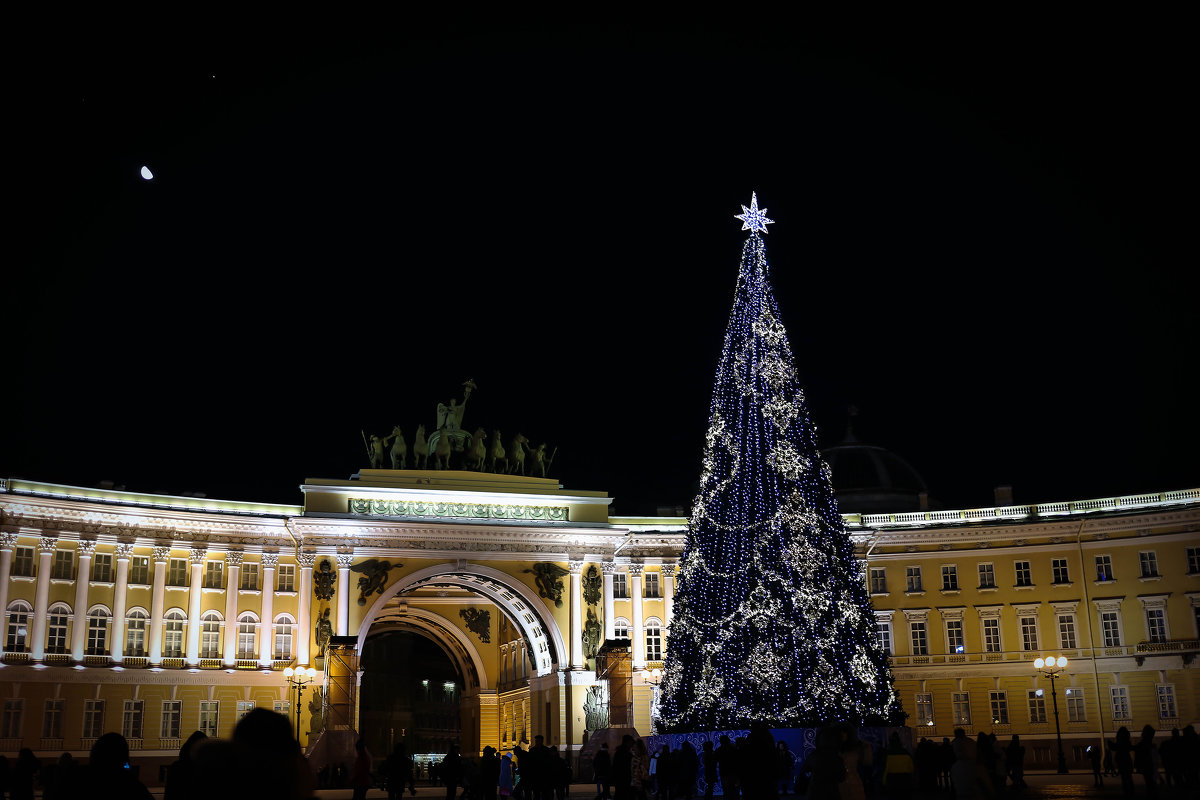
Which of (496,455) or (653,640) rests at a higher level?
(496,455)

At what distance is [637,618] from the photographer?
196 feet

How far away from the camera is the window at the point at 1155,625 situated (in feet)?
182

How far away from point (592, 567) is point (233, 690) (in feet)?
55.6

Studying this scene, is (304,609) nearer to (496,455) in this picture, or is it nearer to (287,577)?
(287,577)

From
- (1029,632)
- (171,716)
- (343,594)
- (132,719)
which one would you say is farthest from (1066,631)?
(132,719)

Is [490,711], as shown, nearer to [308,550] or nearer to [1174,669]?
[308,550]

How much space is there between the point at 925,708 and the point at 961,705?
1.65 metres

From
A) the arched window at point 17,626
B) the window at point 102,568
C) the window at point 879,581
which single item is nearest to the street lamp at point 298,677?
the window at point 102,568

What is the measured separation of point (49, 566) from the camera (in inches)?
2026

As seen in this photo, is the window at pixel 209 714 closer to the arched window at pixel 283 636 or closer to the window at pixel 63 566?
the arched window at pixel 283 636

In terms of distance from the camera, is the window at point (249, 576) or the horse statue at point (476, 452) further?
the horse statue at point (476, 452)

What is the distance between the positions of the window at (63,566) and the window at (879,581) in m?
36.4

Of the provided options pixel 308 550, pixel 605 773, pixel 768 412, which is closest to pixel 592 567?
pixel 308 550

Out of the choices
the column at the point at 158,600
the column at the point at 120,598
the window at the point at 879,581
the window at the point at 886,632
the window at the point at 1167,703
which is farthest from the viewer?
the window at the point at 879,581
